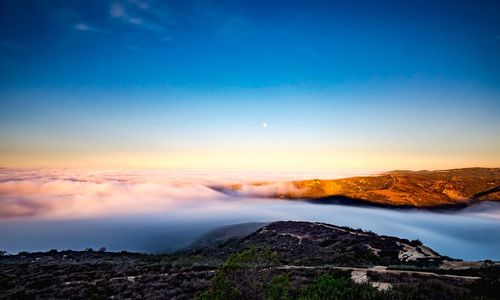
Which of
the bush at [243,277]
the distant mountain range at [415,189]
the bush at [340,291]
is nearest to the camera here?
the bush at [340,291]

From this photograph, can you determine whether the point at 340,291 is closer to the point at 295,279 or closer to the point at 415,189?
the point at 295,279

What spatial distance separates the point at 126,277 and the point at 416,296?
2053cm

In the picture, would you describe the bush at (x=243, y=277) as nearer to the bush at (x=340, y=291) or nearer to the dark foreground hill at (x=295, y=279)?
the dark foreground hill at (x=295, y=279)

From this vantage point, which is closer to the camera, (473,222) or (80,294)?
(80,294)

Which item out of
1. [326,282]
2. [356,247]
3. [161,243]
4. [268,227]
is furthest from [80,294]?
[161,243]

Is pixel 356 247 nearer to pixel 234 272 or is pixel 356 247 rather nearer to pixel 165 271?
pixel 165 271

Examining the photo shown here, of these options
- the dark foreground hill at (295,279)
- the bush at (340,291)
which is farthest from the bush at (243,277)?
the bush at (340,291)

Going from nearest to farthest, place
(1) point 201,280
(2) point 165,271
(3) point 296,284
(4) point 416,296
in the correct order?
(4) point 416,296 → (3) point 296,284 → (1) point 201,280 → (2) point 165,271

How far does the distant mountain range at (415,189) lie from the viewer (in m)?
151

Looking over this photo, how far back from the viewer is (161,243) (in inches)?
5586

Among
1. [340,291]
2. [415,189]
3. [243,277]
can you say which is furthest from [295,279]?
[415,189]

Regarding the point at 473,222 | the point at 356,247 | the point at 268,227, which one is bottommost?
the point at 473,222

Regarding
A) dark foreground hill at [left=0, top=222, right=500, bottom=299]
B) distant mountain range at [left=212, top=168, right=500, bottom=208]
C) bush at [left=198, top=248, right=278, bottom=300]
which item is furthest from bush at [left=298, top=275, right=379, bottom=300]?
distant mountain range at [left=212, top=168, right=500, bottom=208]

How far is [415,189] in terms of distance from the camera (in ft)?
554
